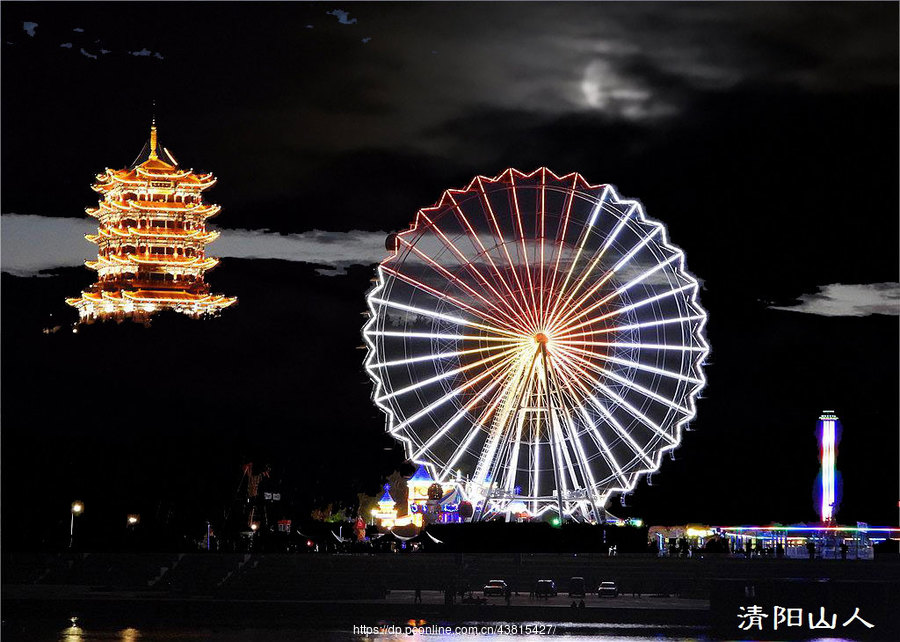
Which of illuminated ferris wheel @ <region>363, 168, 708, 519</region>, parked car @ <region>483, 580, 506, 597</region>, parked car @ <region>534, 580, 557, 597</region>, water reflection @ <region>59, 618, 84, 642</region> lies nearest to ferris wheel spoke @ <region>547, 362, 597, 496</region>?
illuminated ferris wheel @ <region>363, 168, 708, 519</region>

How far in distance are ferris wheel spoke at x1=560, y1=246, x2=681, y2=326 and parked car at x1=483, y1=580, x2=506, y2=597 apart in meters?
10.1

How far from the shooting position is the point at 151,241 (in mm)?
114188

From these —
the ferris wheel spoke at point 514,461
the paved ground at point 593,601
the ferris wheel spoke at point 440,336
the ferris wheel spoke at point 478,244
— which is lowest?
the paved ground at point 593,601

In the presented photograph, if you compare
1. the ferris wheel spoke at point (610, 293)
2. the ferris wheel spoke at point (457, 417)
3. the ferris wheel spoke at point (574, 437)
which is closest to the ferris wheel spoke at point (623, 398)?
the ferris wheel spoke at point (574, 437)

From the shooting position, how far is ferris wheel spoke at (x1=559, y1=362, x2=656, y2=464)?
51438mm

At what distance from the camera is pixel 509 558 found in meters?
48.0

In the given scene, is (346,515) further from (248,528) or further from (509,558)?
(509,558)

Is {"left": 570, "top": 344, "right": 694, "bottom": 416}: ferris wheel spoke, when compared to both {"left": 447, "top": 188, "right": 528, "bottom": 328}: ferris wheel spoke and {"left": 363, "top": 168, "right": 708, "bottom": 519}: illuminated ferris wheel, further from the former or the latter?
{"left": 447, "top": 188, "right": 528, "bottom": 328}: ferris wheel spoke

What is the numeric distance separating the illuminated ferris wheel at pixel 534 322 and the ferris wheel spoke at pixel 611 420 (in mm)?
46

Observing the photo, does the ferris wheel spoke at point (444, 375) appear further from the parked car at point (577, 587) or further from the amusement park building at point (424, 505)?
the parked car at point (577, 587)

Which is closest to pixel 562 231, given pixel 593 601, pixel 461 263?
pixel 461 263

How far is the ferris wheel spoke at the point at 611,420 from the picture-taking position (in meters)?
51.4

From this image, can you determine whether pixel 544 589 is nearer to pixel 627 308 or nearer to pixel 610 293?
pixel 627 308

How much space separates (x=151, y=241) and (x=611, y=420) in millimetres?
68829
